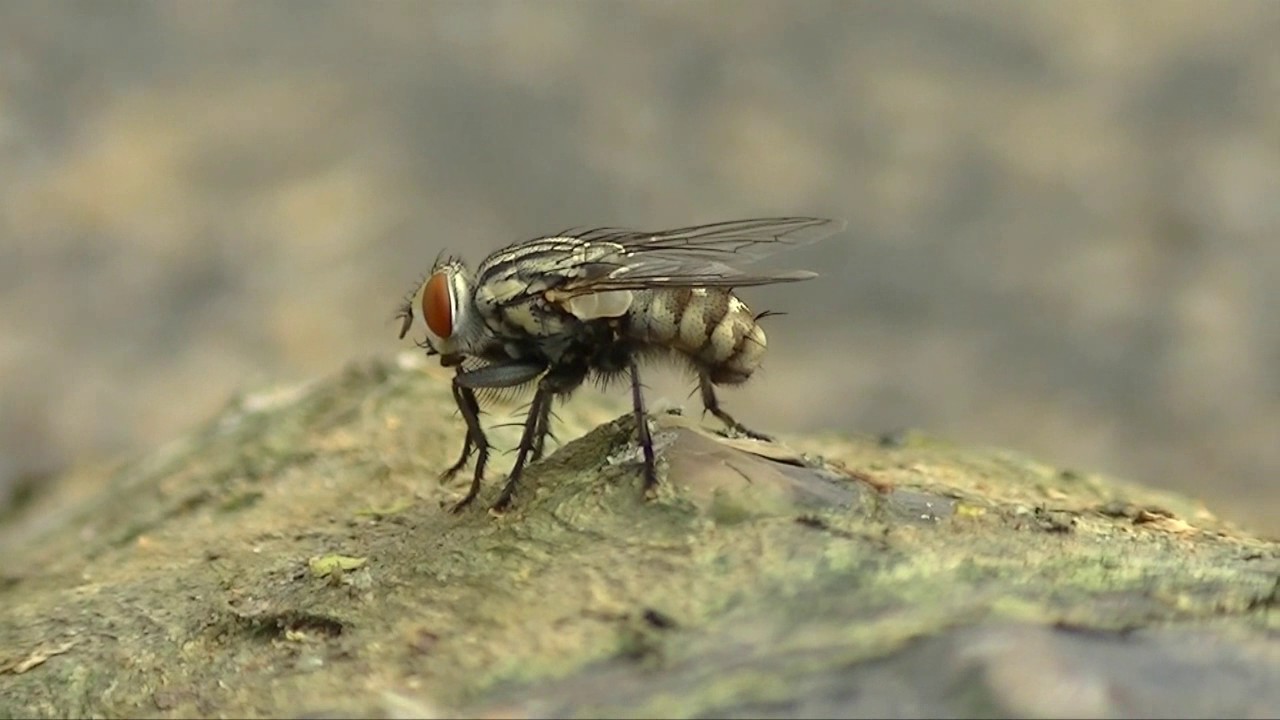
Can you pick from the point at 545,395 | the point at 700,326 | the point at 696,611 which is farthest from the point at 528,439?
the point at 696,611

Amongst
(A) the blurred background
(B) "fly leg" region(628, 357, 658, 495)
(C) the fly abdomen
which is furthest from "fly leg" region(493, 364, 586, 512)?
(A) the blurred background

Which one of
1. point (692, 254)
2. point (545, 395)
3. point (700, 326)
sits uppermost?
point (692, 254)

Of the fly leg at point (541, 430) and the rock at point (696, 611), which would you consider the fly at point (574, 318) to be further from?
the rock at point (696, 611)

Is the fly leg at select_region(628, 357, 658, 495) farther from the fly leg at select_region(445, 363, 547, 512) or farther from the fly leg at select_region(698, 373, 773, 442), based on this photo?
the fly leg at select_region(698, 373, 773, 442)

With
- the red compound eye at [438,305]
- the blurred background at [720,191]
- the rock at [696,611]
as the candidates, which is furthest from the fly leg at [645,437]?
the blurred background at [720,191]

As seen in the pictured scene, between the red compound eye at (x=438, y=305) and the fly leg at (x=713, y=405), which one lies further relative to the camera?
the fly leg at (x=713, y=405)

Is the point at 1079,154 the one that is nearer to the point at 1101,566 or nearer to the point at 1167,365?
the point at 1167,365

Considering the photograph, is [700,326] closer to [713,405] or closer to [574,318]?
[574,318]

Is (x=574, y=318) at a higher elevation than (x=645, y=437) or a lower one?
higher

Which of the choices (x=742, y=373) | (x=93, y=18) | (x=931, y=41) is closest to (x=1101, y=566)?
(x=742, y=373)
